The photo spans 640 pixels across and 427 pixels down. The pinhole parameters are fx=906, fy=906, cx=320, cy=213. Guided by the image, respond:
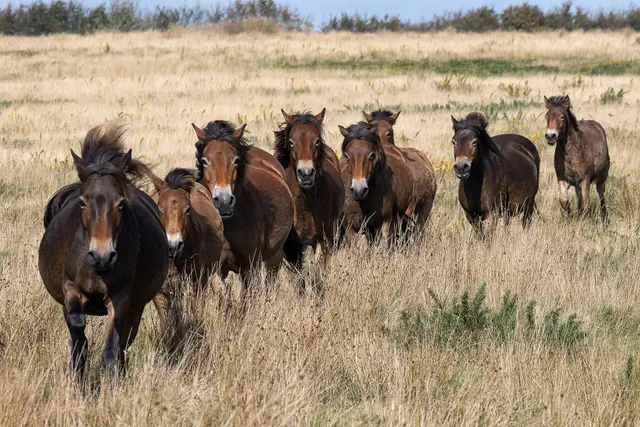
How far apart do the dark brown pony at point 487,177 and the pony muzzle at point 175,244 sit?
16.3 ft

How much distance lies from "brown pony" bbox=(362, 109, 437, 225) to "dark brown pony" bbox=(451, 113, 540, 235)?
1.39 feet

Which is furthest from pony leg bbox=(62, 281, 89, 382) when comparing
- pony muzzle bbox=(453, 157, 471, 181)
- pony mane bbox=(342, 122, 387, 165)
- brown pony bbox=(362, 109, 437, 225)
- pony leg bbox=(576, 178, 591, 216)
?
pony leg bbox=(576, 178, 591, 216)

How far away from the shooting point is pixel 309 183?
8.52m

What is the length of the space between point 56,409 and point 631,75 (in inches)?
1157

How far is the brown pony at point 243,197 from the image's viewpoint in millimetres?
7328

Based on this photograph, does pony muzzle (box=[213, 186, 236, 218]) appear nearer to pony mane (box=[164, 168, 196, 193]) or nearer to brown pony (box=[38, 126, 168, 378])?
pony mane (box=[164, 168, 196, 193])

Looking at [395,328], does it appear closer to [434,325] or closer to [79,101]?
[434,325]

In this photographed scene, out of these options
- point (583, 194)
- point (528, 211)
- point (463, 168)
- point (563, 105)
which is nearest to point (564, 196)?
point (583, 194)

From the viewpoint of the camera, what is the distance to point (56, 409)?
4.60 m

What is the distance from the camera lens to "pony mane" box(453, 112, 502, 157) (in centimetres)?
1134

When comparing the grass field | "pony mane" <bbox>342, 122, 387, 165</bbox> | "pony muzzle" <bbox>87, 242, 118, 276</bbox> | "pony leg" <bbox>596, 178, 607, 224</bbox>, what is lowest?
"pony leg" <bbox>596, 178, 607, 224</bbox>

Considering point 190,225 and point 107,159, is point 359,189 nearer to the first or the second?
point 190,225

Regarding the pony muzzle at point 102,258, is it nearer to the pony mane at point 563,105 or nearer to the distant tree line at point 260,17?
the pony mane at point 563,105

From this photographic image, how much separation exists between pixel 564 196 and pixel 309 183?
5999mm
